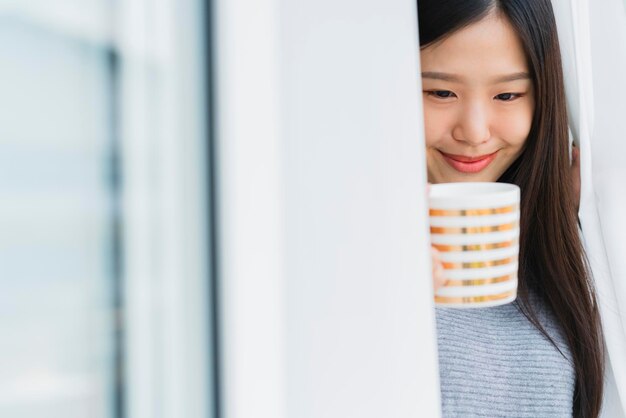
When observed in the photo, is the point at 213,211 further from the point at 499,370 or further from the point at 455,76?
the point at 499,370

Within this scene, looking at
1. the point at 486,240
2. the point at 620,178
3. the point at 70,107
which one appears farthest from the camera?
the point at 620,178

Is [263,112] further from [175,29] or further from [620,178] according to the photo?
[620,178]

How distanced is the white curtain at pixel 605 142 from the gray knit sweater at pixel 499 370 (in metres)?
0.07

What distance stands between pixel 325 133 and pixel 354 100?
0.10 ft

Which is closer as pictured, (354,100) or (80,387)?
(80,387)

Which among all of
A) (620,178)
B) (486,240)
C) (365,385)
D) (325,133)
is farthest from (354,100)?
(620,178)

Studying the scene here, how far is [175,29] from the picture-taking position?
1.13 feet

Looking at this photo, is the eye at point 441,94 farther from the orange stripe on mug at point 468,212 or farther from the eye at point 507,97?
the orange stripe on mug at point 468,212

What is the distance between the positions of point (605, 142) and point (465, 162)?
17cm

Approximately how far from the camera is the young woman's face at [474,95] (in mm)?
909

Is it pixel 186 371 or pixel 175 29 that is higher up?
pixel 175 29

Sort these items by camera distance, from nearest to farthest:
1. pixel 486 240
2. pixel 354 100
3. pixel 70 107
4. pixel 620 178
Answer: pixel 70 107 → pixel 354 100 → pixel 486 240 → pixel 620 178

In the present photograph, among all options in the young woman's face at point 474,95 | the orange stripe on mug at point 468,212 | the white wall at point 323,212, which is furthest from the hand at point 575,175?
the white wall at point 323,212

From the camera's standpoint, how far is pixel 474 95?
0.91 metres
